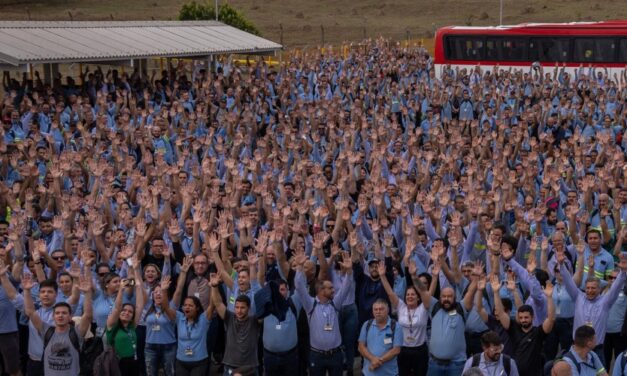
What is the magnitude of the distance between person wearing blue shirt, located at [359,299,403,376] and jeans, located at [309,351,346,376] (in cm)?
45

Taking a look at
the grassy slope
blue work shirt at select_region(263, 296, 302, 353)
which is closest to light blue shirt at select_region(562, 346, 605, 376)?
blue work shirt at select_region(263, 296, 302, 353)

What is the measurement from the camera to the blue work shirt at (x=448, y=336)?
9.12 m

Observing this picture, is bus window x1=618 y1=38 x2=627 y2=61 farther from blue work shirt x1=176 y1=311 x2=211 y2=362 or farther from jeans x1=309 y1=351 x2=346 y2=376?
blue work shirt x1=176 y1=311 x2=211 y2=362

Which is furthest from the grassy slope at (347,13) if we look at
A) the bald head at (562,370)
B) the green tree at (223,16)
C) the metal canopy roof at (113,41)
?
the bald head at (562,370)

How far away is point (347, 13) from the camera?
219 ft

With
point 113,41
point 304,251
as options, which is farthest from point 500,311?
point 113,41

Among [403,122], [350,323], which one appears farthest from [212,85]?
[350,323]

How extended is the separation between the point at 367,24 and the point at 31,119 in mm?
45275

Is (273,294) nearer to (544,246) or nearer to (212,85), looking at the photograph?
(544,246)

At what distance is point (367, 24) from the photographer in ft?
199

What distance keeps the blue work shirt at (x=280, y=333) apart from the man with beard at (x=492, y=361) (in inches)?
75.2

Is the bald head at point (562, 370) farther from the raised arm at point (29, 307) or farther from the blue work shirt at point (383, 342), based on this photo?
the raised arm at point (29, 307)

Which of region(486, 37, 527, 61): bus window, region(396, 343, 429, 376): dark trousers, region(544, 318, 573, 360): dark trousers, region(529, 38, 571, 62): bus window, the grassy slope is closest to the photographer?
region(396, 343, 429, 376): dark trousers

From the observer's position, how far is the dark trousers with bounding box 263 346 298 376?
31.2 ft
